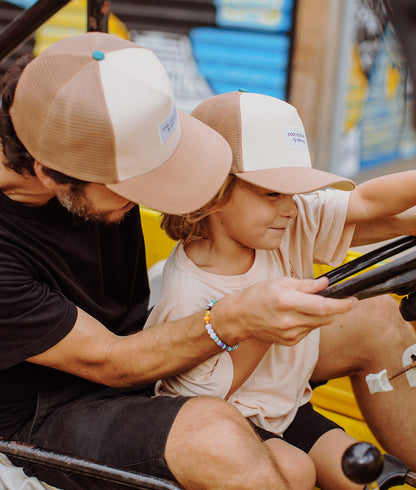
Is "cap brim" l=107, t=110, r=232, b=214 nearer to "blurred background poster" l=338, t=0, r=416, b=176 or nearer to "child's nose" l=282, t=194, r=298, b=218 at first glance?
"child's nose" l=282, t=194, r=298, b=218

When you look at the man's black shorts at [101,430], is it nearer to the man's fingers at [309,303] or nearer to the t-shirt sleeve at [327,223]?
the man's fingers at [309,303]

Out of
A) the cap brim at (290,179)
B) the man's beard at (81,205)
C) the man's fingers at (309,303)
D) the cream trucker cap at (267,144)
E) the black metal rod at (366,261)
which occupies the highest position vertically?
the cream trucker cap at (267,144)

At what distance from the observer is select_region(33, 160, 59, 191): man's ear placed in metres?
1.35

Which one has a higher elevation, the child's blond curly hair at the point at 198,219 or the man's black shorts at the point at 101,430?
the child's blond curly hair at the point at 198,219

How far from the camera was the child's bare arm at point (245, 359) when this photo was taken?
4.97 feet

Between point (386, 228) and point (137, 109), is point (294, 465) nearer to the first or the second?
point (386, 228)

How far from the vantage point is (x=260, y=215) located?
1.53m

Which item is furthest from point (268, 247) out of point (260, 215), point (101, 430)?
point (101, 430)

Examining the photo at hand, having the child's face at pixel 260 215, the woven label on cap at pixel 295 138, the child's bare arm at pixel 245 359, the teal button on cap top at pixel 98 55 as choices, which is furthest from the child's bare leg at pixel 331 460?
the teal button on cap top at pixel 98 55

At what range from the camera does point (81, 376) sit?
59.0 inches

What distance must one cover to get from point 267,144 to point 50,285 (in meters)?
0.67

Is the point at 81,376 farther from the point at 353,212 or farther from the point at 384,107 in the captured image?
the point at 384,107

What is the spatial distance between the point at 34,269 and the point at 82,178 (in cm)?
31

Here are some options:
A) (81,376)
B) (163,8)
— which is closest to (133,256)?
(81,376)
